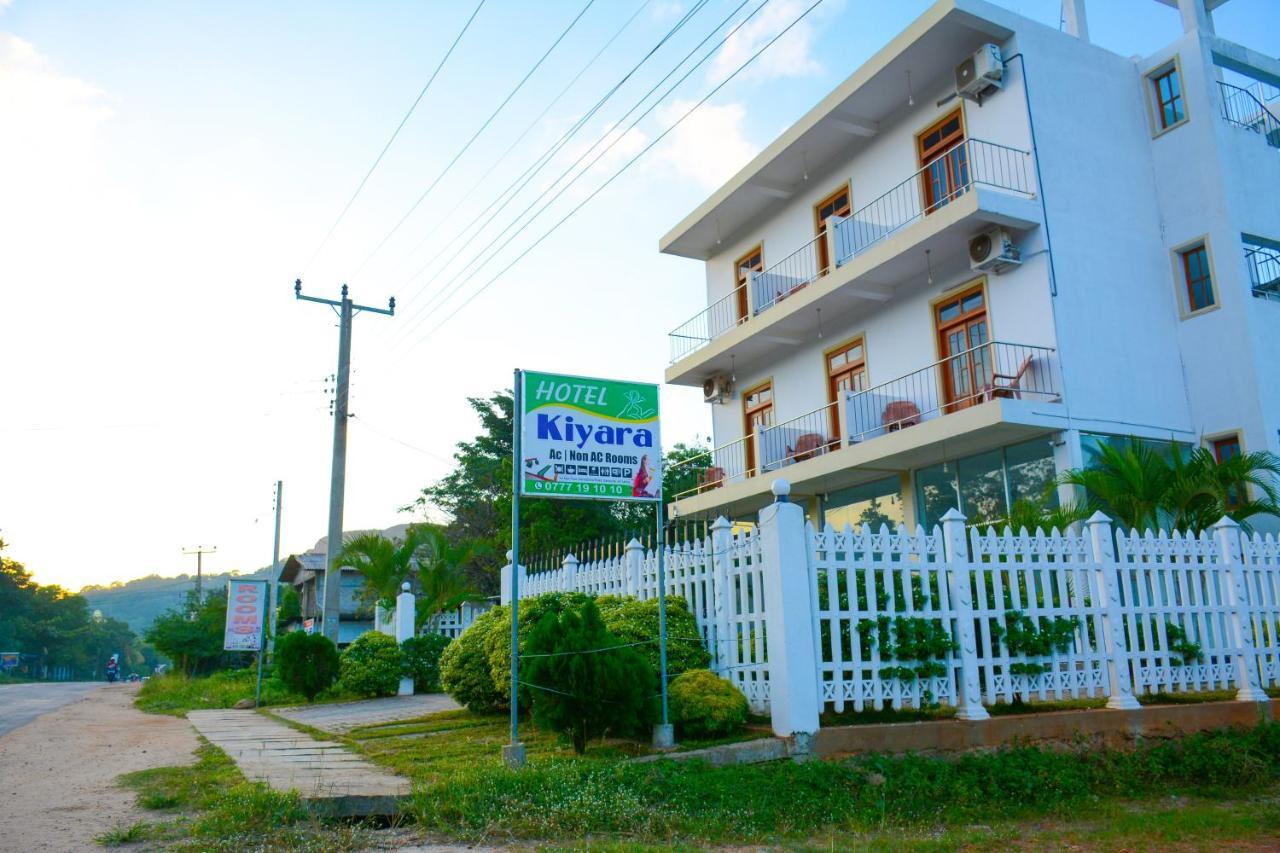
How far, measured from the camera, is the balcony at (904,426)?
14406 millimetres

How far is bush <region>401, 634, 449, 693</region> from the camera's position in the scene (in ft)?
57.4

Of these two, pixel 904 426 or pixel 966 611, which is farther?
pixel 904 426

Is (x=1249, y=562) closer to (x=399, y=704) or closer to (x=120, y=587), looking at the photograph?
(x=399, y=704)

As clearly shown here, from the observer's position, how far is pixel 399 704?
15203 millimetres

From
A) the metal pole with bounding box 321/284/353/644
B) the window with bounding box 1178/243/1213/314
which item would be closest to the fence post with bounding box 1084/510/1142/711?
the window with bounding box 1178/243/1213/314

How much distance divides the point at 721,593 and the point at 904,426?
28.3 feet

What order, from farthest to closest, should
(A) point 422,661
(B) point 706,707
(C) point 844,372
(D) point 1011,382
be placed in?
1. (C) point 844,372
2. (A) point 422,661
3. (D) point 1011,382
4. (B) point 706,707

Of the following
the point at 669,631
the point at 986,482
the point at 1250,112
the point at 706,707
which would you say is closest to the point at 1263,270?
the point at 1250,112

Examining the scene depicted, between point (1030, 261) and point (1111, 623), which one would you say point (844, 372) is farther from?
point (1111, 623)

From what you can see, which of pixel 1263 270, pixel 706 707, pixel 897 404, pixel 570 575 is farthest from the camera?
pixel 897 404

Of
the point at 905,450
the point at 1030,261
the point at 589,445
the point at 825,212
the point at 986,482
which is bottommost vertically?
the point at 589,445

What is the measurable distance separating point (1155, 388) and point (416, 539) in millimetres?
14780

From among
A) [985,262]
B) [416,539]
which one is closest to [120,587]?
[416,539]

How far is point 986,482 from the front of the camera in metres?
15.6
